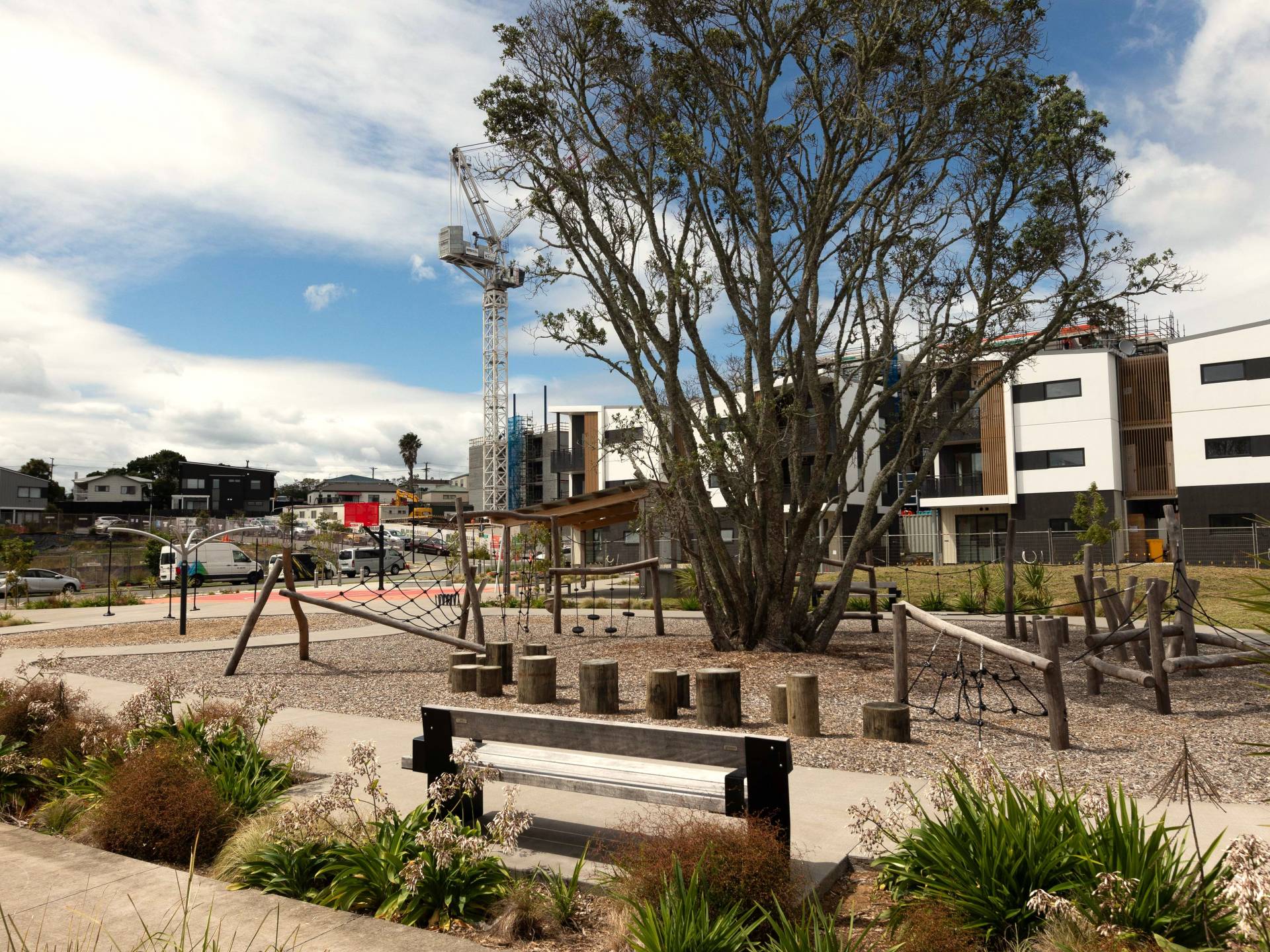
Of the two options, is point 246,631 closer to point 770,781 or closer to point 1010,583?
point 770,781

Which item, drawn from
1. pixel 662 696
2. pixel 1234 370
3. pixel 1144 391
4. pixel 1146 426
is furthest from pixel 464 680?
pixel 1144 391

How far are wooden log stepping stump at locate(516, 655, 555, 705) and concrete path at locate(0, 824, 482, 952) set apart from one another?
567cm

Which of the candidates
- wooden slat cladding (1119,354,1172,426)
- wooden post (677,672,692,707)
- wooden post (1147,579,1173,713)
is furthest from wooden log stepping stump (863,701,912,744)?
wooden slat cladding (1119,354,1172,426)

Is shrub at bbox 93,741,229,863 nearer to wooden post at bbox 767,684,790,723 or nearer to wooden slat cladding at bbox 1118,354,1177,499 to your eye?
wooden post at bbox 767,684,790,723

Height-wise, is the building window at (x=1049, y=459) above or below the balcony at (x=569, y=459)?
below

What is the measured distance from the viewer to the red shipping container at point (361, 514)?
282 feet

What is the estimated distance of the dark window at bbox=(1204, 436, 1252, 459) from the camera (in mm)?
38375

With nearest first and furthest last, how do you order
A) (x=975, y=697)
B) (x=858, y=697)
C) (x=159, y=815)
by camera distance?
(x=159, y=815) < (x=858, y=697) < (x=975, y=697)

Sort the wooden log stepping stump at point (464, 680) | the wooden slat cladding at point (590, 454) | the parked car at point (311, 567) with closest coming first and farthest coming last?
the wooden log stepping stump at point (464, 680) → the parked car at point (311, 567) → the wooden slat cladding at point (590, 454)

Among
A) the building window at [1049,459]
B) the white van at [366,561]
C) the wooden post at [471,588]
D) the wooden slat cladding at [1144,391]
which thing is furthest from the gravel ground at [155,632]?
the wooden slat cladding at [1144,391]

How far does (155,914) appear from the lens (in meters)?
4.19

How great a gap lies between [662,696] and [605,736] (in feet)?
15.1

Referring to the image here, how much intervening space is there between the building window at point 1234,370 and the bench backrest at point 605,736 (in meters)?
42.2

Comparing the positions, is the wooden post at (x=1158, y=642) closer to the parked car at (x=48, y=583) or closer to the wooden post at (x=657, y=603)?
the wooden post at (x=657, y=603)
